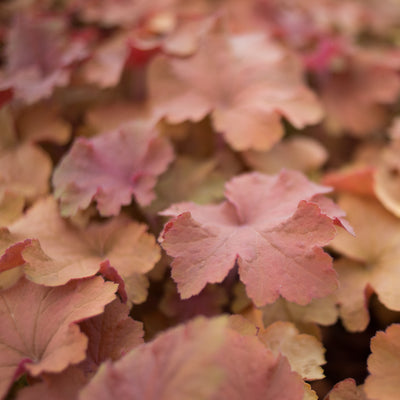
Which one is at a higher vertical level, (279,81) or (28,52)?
(28,52)

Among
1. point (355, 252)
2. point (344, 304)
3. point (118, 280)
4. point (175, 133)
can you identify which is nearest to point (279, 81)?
point (175, 133)

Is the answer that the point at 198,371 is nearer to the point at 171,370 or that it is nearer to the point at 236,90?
the point at 171,370

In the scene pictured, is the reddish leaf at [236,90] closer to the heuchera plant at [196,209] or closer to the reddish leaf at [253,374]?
the heuchera plant at [196,209]

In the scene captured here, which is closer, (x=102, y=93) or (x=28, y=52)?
(x=28, y=52)

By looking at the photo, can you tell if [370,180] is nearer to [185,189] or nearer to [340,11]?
[185,189]

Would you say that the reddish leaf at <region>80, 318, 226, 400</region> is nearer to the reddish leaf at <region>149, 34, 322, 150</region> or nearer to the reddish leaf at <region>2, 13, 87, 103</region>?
the reddish leaf at <region>149, 34, 322, 150</region>

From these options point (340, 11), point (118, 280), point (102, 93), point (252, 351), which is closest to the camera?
point (252, 351)
